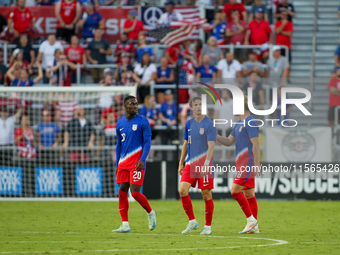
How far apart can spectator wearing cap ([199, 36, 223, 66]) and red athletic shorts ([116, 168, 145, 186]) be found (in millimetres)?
8632

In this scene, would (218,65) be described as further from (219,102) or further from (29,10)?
(29,10)

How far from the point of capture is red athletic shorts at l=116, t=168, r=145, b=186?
349 inches

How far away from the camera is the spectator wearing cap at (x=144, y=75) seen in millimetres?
16953

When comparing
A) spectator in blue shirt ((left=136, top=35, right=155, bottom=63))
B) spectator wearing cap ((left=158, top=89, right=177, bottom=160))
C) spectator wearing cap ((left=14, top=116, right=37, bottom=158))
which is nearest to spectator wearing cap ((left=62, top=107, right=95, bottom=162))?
spectator wearing cap ((left=14, top=116, right=37, bottom=158))

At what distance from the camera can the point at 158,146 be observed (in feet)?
50.8

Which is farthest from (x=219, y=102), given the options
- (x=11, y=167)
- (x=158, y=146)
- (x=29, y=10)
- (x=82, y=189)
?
(x=29, y=10)

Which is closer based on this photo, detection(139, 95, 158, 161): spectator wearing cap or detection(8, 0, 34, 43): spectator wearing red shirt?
detection(139, 95, 158, 161): spectator wearing cap

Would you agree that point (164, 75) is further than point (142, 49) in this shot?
No

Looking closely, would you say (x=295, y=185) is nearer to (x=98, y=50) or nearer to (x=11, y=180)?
(x=11, y=180)

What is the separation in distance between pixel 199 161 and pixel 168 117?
721 cm

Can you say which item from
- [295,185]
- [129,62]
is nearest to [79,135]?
[129,62]

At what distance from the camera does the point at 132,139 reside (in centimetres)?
901

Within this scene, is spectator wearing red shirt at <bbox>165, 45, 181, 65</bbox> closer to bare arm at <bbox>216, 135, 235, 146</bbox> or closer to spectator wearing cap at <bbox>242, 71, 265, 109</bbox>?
spectator wearing cap at <bbox>242, 71, 265, 109</bbox>

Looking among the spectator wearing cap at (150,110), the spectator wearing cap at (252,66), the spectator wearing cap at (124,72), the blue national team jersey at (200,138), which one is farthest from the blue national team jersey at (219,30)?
the blue national team jersey at (200,138)
